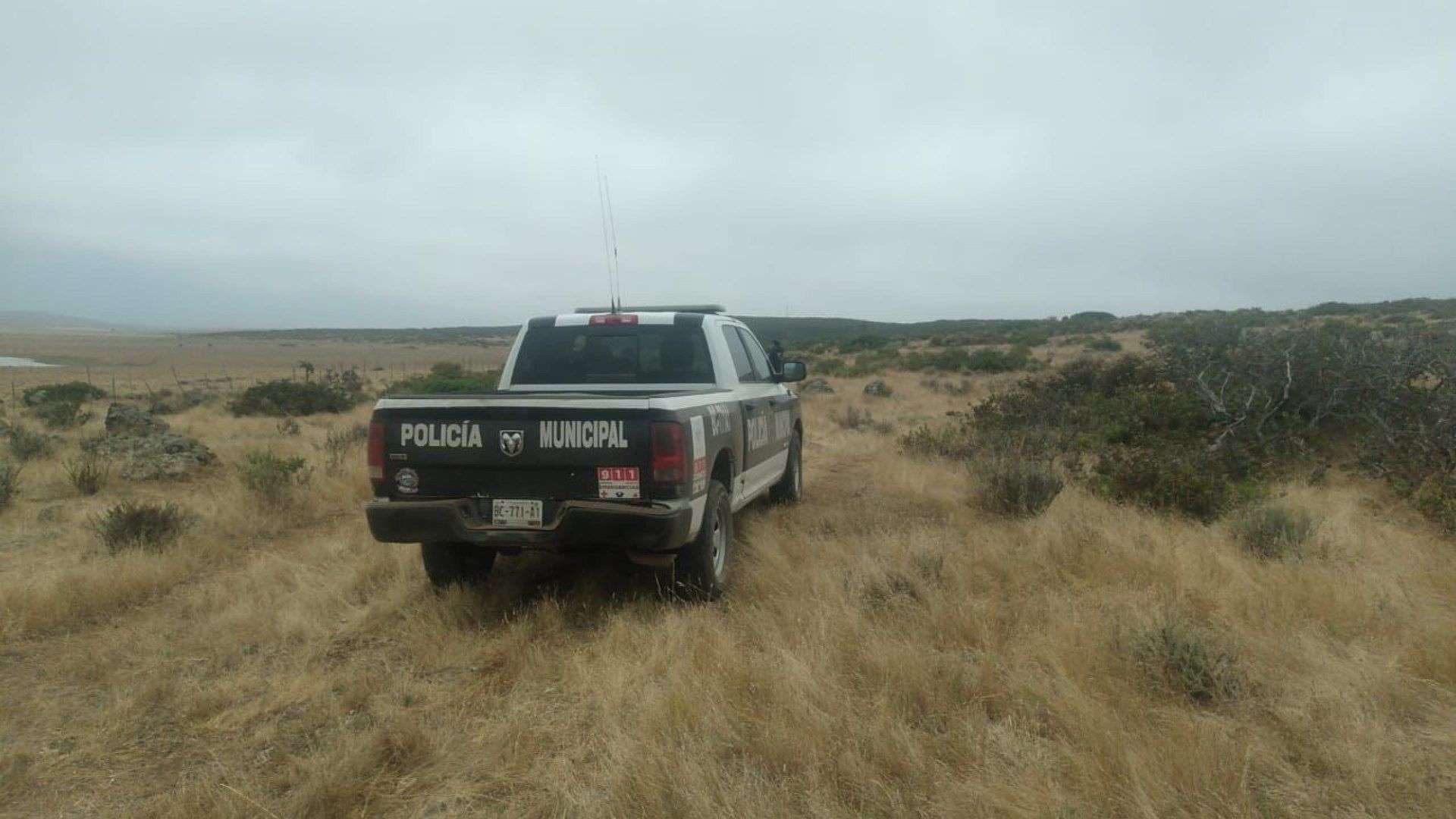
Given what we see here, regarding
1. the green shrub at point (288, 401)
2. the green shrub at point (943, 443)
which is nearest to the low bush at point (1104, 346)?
the green shrub at point (943, 443)

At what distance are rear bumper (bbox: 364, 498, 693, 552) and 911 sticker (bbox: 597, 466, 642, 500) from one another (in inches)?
2.2

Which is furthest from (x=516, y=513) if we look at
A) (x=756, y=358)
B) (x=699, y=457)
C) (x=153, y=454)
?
(x=153, y=454)

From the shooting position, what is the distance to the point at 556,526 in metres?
4.47

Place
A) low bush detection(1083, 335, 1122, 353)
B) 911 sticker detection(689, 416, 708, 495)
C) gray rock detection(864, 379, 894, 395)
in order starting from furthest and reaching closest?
low bush detection(1083, 335, 1122, 353), gray rock detection(864, 379, 894, 395), 911 sticker detection(689, 416, 708, 495)

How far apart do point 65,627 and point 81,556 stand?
1.60 m

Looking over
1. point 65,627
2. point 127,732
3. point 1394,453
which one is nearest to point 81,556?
point 65,627

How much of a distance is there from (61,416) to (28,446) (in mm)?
4402

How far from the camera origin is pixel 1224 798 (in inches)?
104

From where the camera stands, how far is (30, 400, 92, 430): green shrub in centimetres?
1432

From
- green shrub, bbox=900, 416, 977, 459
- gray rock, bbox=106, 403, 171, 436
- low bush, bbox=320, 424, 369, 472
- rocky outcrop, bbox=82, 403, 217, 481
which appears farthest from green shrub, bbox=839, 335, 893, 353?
rocky outcrop, bbox=82, 403, 217, 481

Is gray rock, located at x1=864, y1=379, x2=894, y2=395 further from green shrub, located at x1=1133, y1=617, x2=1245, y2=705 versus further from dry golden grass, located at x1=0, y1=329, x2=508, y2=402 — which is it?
dry golden grass, located at x1=0, y1=329, x2=508, y2=402

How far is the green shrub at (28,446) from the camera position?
10.8 meters

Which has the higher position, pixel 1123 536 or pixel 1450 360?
pixel 1450 360

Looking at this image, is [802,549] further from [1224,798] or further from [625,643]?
[1224,798]
